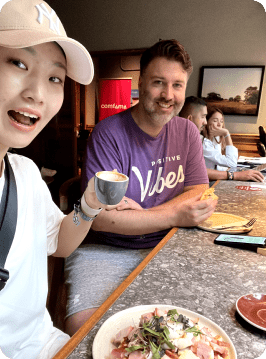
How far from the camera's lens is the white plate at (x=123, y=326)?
616mm

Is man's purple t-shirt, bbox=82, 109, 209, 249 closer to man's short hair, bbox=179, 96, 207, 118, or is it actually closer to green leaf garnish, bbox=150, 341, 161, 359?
green leaf garnish, bbox=150, 341, 161, 359

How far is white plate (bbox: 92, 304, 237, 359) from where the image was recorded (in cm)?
62

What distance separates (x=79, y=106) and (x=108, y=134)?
277 inches

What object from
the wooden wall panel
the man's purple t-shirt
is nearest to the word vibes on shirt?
the man's purple t-shirt

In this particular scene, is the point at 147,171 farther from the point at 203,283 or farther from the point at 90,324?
→ the point at 90,324

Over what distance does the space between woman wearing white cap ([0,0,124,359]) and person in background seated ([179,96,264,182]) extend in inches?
74.3

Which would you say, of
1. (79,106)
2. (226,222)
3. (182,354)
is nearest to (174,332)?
(182,354)

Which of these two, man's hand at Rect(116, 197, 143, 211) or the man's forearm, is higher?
man's hand at Rect(116, 197, 143, 211)

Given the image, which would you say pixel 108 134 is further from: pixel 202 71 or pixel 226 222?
pixel 202 71

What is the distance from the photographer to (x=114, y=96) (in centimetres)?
719

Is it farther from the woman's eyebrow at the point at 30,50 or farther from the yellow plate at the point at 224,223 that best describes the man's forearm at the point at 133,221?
the woman's eyebrow at the point at 30,50

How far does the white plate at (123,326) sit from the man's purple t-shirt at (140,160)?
0.90 meters

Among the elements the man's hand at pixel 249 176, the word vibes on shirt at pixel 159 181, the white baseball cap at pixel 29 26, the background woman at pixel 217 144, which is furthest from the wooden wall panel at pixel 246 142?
the white baseball cap at pixel 29 26

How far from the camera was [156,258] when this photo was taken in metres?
1.09
